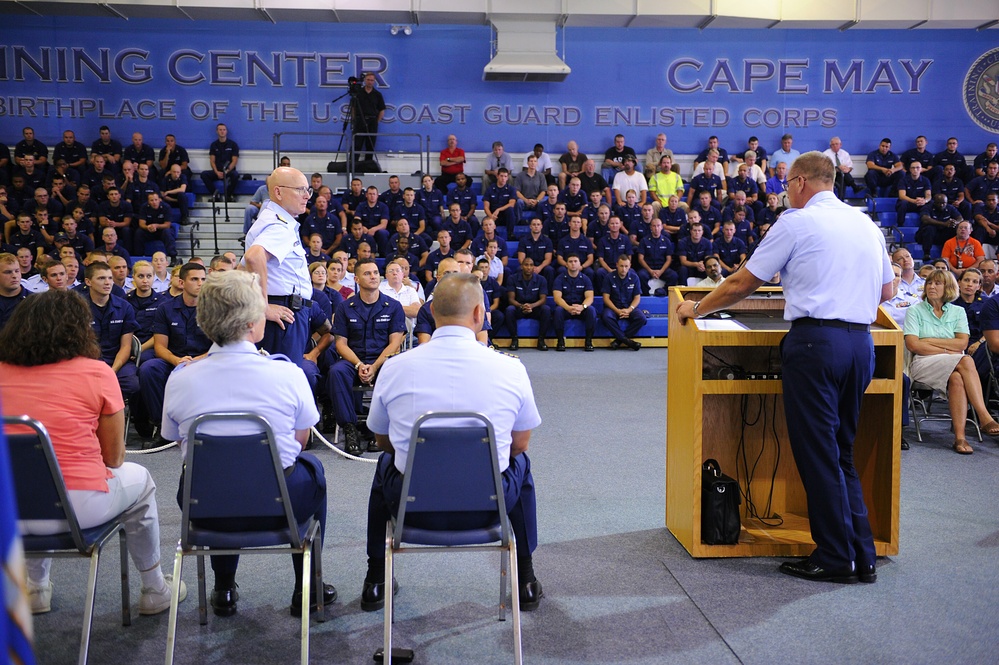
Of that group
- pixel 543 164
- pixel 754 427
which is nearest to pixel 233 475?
pixel 754 427

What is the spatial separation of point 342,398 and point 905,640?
378cm

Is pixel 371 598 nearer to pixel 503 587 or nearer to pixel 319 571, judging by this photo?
pixel 319 571

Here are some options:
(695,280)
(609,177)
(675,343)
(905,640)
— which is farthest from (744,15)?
(905,640)

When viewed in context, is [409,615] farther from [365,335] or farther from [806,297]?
[365,335]

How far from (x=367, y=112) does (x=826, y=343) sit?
A: 12.1 meters

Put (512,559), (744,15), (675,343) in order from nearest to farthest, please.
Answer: (512,559), (675,343), (744,15)

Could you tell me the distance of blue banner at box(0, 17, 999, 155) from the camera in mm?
14406

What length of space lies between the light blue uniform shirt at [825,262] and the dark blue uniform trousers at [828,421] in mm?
90

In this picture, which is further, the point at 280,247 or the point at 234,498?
the point at 280,247

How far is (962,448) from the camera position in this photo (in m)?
5.38

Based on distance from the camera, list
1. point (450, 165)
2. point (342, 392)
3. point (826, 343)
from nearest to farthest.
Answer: point (826, 343)
point (342, 392)
point (450, 165)

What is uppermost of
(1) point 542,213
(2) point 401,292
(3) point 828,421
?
(1) point 542,213

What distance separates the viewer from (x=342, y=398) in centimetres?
562

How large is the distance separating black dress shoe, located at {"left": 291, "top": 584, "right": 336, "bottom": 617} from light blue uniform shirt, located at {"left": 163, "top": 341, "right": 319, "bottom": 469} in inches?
23.9
